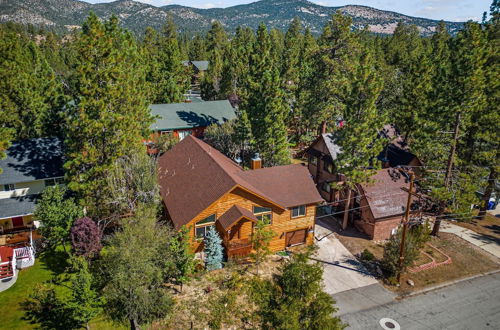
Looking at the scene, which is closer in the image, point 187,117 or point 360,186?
point 360,186

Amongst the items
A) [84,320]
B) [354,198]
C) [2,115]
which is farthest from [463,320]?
[2,115]

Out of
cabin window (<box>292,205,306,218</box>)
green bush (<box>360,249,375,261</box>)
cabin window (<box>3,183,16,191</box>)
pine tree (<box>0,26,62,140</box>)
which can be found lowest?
green bush (<box>360,249,375,261</box>)

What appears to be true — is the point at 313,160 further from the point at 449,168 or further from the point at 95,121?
the point at 95,121

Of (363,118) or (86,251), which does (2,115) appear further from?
(363,118)

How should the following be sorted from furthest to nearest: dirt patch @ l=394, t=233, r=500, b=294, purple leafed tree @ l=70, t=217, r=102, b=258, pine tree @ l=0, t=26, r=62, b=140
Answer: pine tree @ l=0, t=26, r=62, b=140 < dirt patch @ l=394, t=233, r=500, b=294 < purple leafed tree @ l=70, t=217, r=102, b=258

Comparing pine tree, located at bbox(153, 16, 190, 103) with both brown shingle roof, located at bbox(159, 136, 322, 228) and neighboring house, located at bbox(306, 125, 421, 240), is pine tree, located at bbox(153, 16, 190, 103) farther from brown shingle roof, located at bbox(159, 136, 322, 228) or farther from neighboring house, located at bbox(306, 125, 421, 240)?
neighboring house, located at bbox(306, 125, 421, 240)

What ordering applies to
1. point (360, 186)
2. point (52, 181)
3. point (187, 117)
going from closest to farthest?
point (52, 181)
point (360, 186)
point (187, 117)

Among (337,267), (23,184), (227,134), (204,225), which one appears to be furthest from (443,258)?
(23,184)

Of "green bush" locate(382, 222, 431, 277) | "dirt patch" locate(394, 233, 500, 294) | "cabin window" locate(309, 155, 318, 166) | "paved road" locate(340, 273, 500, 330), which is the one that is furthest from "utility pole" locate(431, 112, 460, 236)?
"cabin window" locate(309, 155, 318, 166)
